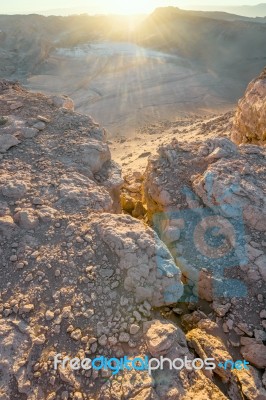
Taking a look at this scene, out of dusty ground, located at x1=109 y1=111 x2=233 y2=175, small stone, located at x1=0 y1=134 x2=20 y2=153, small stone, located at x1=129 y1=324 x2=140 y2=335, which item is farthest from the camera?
dusty ground, located at x1=109 y1=111 x2=233 y2=175

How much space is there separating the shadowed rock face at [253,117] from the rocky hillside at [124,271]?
113 inches

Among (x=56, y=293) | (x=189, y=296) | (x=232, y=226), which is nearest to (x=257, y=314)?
(x=189, y=296)

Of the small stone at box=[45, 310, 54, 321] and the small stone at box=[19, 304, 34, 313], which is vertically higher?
the small stone at box=[19, 304, 34, 313]

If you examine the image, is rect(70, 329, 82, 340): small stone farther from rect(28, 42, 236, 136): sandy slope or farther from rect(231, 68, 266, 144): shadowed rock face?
rect(28, 42, 236, 136): sandy slope

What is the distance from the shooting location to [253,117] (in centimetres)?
838

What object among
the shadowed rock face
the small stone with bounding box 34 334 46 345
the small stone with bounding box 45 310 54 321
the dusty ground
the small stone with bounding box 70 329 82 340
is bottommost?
the dusty ground

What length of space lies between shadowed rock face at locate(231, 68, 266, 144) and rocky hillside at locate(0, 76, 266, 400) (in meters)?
2.86

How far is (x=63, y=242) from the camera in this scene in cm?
376

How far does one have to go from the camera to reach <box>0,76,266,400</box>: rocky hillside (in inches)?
111

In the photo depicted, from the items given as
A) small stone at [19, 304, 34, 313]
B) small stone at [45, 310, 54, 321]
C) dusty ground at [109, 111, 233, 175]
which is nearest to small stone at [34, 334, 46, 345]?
small stone at [45, 310, 54, 321]

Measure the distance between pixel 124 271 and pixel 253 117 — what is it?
668 cm

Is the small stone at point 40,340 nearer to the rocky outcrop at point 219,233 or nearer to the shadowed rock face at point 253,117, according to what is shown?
the rocky outcrop at point 219,233

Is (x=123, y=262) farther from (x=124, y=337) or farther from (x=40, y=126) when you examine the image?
(x=40, y=126)

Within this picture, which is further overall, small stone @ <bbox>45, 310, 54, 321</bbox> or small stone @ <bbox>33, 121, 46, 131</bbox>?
small stone @ <bbox>33, 121, 46, 131</bbox>
